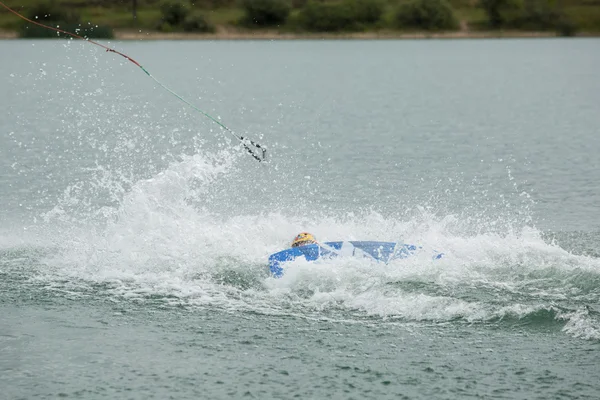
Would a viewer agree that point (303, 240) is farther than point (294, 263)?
Yes

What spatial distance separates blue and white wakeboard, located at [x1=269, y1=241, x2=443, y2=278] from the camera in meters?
18.9

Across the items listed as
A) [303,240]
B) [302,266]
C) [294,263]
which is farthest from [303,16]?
[302,266]

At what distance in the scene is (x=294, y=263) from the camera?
18578 millimetres

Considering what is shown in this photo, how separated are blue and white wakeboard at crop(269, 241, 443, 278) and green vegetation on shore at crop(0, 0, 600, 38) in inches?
3370

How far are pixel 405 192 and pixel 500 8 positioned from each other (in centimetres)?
10410

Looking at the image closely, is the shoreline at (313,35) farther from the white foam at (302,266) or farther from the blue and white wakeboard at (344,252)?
the blue and white wakeboard at (344,252)

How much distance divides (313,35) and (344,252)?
11324 centimetres

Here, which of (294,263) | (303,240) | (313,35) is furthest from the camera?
(313,35)

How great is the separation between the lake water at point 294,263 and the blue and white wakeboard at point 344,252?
336 mm

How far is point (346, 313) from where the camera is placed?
55.0ft

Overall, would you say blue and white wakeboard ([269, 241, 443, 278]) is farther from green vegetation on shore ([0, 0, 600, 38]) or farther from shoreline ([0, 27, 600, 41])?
shoreline ([0, 27, 600, 41])

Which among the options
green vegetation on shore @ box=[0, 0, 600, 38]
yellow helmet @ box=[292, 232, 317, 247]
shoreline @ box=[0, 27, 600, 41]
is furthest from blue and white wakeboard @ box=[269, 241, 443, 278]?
shoreline @ box=[0, 27, 600, 41]

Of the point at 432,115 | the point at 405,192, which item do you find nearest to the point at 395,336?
the point at 405,192

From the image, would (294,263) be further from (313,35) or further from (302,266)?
(313,35)
